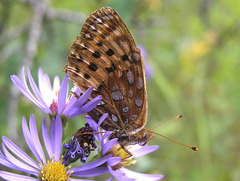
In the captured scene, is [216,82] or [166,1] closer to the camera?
[216,82]

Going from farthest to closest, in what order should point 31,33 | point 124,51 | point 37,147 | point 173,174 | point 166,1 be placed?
point 166,1
point 173,174
point 31,33
point 124,51
point 37,147

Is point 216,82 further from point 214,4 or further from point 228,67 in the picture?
point 214,4

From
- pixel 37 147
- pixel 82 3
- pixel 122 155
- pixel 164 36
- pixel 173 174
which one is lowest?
pixel 173 174

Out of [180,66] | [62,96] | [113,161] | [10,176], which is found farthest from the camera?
[180,66]

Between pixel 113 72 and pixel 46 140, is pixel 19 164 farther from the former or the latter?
pixel 113 72

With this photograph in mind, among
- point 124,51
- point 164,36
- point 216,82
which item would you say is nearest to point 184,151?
point 216,82

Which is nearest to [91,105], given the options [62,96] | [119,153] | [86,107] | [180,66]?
[86,107]
